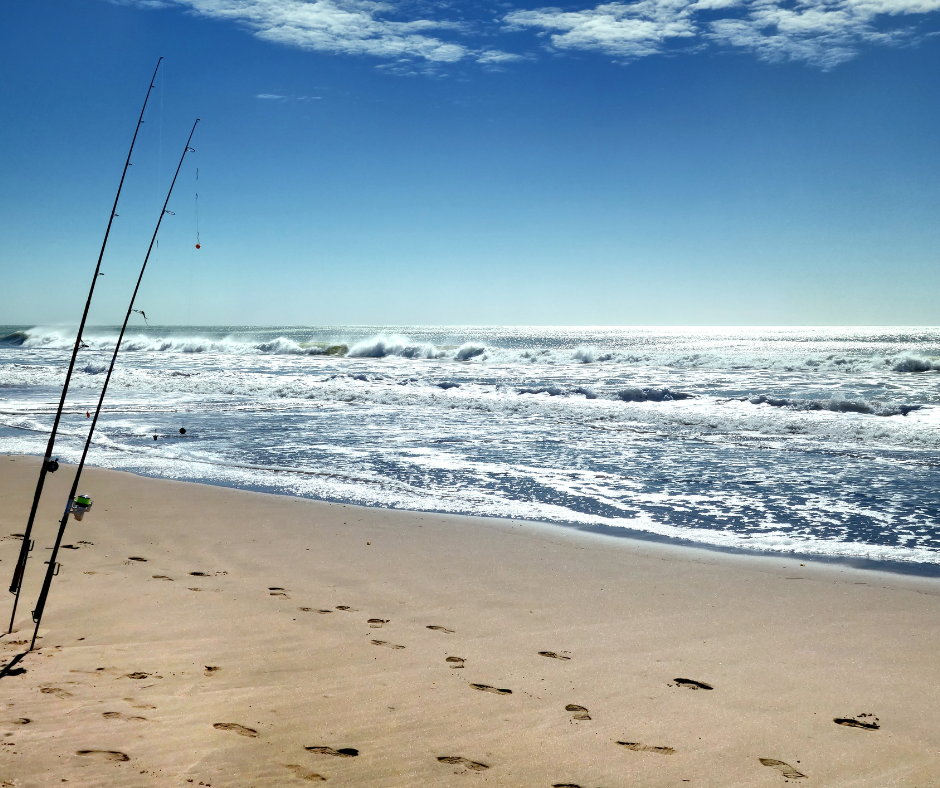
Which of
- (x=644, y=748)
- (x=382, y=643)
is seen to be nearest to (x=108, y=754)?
(x=382, y=643)

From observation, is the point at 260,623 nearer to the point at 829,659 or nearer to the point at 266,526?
the point at 266,526

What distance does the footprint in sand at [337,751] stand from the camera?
8.59 feet

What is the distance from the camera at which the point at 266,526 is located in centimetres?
616

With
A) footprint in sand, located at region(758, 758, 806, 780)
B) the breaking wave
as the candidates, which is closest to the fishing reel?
footprint in sand, located at region(758, 758, 806, 780)

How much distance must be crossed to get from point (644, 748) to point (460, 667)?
0.98 meters

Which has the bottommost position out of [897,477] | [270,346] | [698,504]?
[270,346]

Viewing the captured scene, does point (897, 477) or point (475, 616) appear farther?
point (897, 477)

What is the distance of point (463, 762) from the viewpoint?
2.62 meters

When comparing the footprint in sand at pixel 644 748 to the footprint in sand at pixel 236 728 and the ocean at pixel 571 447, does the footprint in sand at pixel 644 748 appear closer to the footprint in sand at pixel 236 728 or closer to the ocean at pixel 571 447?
the footprint in sand at pixel 236 728

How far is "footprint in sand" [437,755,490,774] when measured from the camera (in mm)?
2590

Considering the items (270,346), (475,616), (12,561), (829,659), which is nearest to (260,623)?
(475,616)

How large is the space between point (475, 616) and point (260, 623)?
120cm

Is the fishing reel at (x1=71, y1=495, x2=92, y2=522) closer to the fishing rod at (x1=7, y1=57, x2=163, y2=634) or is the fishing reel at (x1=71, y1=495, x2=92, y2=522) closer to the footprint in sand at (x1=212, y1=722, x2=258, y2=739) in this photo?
the fishing rod at (x1=7, y1=57, x2=163, y2=634)

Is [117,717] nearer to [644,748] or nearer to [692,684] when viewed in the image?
[644,748]
